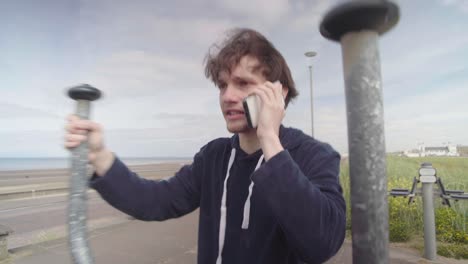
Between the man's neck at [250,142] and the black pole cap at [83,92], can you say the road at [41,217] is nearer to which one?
the man's neck at [250,142]

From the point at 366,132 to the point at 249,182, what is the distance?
0.97 metres

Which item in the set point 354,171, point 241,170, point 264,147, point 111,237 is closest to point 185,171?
point 241,170

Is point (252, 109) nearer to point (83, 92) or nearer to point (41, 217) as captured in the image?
point (83, 92)

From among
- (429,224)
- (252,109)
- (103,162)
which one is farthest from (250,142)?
(429,224)

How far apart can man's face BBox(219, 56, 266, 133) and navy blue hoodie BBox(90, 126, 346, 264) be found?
0.21 metres

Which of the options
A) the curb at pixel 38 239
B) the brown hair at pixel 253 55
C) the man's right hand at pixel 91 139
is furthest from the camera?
the curb at pixel 38 239

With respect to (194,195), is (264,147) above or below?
above

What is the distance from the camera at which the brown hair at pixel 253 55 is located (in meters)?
1.57

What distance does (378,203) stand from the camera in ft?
1.99

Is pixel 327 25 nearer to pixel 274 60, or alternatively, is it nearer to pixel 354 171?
pixel 354 171

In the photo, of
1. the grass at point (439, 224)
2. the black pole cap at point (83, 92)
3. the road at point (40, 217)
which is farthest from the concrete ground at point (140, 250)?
the black pole cap at point (83, 92)

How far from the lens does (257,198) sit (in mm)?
1445

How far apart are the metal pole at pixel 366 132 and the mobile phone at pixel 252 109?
424 millimetres

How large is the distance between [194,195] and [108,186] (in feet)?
1.72
